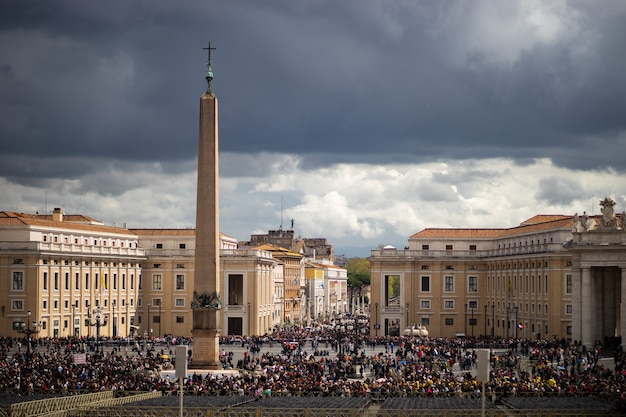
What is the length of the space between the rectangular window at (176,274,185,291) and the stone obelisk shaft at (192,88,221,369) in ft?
187

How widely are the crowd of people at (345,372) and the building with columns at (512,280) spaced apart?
462 cm

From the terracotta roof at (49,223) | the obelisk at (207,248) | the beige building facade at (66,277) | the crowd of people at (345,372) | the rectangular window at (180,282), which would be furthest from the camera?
the rectangular window at (180,282)

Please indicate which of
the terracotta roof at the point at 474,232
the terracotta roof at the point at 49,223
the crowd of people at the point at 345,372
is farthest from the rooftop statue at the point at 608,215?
the terracotta roof at the point at 49,223

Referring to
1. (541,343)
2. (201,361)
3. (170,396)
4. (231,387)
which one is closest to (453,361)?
(541,343)

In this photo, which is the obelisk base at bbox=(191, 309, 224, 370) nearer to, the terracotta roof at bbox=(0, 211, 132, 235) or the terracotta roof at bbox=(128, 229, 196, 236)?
the terracotta roof at bbox=(0, 211, 132, 235)

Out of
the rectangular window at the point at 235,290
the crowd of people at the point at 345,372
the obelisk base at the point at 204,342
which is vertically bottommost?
the crowd of people at the point at 345,372

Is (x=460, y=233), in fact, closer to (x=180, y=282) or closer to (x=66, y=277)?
(x=180, y=282)

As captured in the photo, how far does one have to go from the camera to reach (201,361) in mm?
63406

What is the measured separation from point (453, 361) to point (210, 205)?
67.0ft

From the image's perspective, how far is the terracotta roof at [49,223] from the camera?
104250 mm

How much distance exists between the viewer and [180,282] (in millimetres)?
120875

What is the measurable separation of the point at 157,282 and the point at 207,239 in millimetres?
60222

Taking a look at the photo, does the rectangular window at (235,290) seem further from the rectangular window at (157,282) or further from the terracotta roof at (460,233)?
the terracotta roof at (460,233)

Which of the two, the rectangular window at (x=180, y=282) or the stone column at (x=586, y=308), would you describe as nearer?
the stone column at (x=586, y=308)
